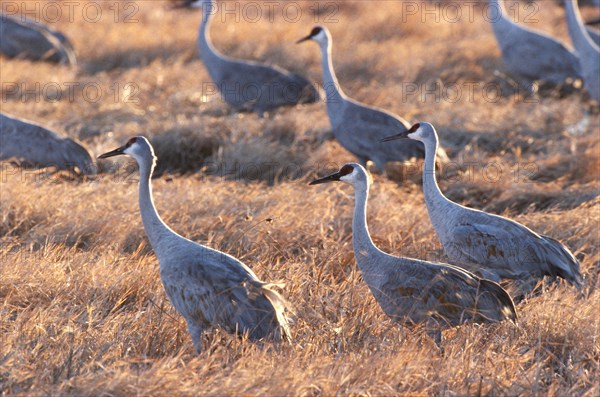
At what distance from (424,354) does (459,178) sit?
3.51m

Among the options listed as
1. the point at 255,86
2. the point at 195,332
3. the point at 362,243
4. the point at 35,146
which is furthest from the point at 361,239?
the point at 255,86

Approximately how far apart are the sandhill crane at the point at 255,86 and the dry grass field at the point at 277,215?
A: 195mm

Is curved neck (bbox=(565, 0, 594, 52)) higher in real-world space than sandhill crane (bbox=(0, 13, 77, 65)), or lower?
higher

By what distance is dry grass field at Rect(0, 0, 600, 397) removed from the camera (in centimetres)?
401

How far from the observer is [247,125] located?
855 centimetres

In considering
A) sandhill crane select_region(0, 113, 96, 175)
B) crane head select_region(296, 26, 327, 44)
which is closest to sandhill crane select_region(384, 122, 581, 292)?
sandhill crane select_region(0, 113, 96, 175)

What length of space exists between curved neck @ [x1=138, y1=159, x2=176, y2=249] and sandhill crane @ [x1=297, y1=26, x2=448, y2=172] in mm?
3048

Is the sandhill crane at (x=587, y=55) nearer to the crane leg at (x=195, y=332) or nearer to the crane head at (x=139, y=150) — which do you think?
the crane head at (x=139, y=150)

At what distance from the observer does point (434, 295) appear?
179 inches

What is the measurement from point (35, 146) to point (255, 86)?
269 centimetres

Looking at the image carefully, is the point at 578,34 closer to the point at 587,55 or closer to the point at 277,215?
the point at 587,55

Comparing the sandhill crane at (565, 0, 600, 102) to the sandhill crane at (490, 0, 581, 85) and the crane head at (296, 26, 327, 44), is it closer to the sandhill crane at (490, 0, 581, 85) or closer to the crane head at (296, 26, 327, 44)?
the sandhill crane at (490, 0, 581, 85)

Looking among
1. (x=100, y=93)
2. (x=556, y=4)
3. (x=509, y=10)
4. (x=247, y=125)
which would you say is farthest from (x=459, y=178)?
(x=556, y=4)

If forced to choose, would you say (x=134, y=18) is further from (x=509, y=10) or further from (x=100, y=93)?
(x=509, y=10)
